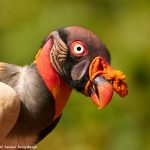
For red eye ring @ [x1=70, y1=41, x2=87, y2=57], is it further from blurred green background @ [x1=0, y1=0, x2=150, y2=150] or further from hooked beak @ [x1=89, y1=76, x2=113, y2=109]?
blurred green background @ [x1=0, y1=0, x2=150, y2=150]

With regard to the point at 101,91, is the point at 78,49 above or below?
above

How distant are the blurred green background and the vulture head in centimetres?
162

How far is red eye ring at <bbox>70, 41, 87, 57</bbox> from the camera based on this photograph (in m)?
2.81

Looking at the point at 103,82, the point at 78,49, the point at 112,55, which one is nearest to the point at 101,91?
the point at 103,82

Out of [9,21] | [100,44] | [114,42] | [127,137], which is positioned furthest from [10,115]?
[9,21]

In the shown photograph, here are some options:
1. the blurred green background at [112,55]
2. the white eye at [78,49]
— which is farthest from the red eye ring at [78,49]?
the blurred green background at [112,55]

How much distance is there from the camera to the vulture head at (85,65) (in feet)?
9.09

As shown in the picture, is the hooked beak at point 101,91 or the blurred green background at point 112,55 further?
the blurred green background at point 112,55

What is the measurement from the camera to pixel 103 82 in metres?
2.77

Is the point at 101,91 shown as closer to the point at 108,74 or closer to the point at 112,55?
the point at 108,74

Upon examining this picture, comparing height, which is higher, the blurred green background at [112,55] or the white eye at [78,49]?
the white eye at [78,49]

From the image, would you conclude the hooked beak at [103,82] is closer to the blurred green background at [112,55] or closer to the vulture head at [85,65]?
the vulture head at [85,65]

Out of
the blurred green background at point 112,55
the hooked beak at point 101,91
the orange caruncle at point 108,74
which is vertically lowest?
the blurred green background at point 112,55

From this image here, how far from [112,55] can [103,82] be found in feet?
6.81
